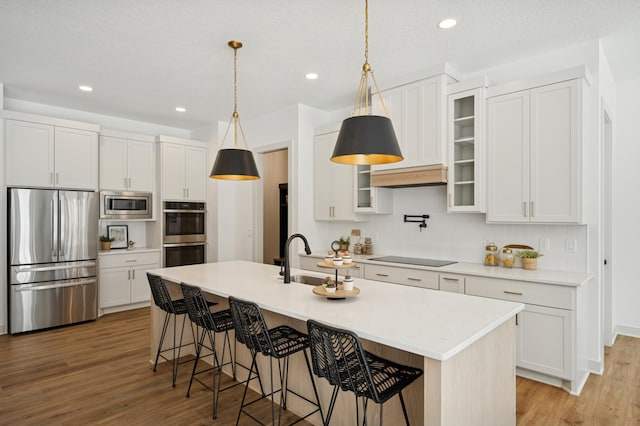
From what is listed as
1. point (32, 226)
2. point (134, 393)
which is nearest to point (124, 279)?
point (32, 226)

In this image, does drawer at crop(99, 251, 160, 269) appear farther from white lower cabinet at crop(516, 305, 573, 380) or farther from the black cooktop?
white lower cabinet at crop(516, 305, 573, 380)

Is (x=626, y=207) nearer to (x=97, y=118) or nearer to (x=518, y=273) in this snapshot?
(x=518, y=273)

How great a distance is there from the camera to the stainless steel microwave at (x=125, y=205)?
5215 mm

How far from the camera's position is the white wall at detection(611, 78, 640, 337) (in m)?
4.02

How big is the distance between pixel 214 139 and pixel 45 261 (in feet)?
9.29

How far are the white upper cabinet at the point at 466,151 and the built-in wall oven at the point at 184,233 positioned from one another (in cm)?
397

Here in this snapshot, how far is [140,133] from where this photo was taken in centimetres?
586

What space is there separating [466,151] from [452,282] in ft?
4.50

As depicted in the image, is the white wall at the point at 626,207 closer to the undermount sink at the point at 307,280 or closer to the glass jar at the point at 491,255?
the glass jar at the point at 491,255

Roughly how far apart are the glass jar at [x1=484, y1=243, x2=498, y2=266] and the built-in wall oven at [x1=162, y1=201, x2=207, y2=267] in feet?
13.9

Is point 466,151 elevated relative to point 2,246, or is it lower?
elevated

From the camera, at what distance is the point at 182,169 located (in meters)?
5.89

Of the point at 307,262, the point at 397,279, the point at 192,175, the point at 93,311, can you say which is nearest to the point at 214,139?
the point at 192,175

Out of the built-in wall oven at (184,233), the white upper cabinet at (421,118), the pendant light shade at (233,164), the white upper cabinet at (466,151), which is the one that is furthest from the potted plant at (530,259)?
the built-in wall oven at (184,233)
